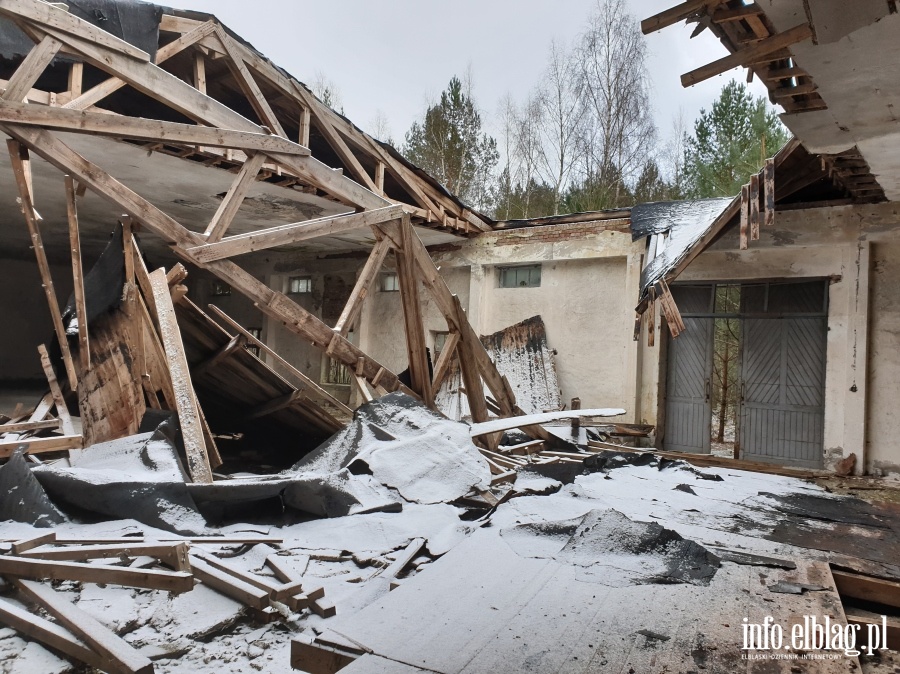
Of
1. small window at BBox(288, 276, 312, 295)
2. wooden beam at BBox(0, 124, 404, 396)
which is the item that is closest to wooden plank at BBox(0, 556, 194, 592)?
wooden beam at BBox(0, 124, 404, 396)

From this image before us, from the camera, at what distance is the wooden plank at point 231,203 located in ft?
14.9

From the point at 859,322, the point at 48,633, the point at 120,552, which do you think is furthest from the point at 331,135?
the point at 859,322

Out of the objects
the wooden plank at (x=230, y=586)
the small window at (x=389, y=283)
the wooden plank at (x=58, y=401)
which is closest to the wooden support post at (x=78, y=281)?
the wooden plank at (x=58, y=401)

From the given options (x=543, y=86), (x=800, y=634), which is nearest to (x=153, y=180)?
(x=800, y=634)

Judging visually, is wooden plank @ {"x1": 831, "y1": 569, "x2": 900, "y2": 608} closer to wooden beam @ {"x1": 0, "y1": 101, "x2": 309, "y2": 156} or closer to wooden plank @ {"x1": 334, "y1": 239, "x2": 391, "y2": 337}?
wooden plank @ {"x1": 334, "y1": 239, "x2": 391, "y2": 337}

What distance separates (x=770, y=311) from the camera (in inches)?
351

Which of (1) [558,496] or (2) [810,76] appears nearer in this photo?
(2) [810,76]

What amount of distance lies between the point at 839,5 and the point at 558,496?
3.75m

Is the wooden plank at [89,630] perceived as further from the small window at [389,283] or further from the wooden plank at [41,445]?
the small window at [389,283]

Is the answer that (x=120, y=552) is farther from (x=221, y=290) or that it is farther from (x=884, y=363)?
(x=221, y=290)

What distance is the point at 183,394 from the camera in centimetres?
429

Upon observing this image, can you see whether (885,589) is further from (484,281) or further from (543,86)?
(543,86)

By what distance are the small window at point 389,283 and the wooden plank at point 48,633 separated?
426 inches

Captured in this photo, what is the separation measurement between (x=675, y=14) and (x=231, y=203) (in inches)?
141
